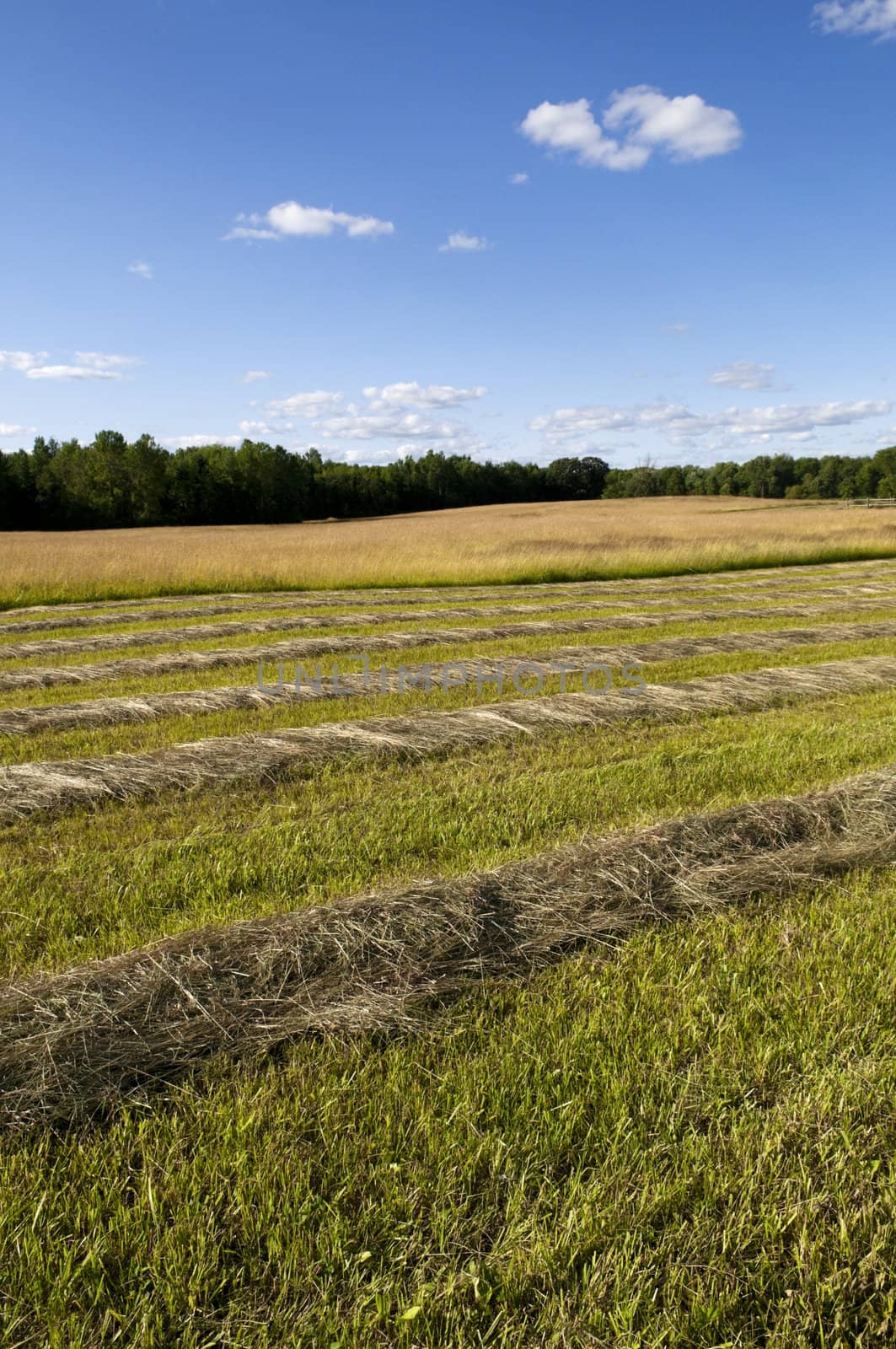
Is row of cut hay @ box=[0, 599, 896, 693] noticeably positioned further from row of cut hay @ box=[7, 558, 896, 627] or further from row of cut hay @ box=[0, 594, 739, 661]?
row of cut hay @ box=[7, 558, 896, 627]

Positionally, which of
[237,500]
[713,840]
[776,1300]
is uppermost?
[237,500]

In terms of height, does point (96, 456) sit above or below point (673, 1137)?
above

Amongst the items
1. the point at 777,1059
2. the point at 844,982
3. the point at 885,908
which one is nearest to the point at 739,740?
the point at 885,908

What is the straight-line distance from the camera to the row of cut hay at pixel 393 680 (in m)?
8.05

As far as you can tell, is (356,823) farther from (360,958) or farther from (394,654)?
(394,654)

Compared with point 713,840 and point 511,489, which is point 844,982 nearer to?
point 713,840

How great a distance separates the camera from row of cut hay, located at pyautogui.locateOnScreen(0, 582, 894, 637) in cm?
1505

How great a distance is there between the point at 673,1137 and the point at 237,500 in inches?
2755

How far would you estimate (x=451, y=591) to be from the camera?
20.4 m

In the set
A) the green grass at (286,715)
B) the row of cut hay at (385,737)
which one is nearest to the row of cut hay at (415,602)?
→ the green grass at (286,715)

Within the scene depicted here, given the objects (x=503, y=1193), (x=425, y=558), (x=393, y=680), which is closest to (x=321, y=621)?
(x=393, y=680)

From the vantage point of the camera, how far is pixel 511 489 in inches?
3743

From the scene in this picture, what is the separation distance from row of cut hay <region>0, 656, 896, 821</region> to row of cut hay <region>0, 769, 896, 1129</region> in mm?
2464

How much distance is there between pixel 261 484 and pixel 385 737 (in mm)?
66459
